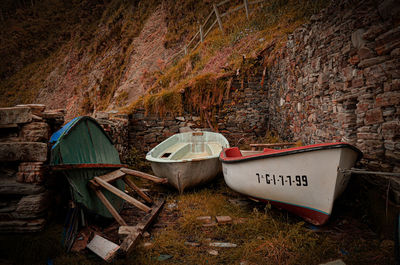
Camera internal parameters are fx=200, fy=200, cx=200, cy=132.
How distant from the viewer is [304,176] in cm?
230

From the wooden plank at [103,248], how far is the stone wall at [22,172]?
57cm

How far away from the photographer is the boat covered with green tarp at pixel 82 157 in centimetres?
237

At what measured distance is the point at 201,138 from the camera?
6078mm

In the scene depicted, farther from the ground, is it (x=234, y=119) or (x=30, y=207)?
(x=234, y=119)

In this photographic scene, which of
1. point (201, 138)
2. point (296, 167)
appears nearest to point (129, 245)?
point (296, 167)

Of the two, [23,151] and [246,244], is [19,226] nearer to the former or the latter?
[23,151]

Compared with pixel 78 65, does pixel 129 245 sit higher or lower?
lower

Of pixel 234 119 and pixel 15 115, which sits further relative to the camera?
pixel 234 119

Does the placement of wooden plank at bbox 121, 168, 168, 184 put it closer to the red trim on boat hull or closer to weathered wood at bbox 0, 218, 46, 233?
weathered wood at bbox 0, 218, 46, 233

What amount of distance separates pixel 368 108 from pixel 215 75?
16.8 feet

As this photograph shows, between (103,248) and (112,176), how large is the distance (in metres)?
1.15

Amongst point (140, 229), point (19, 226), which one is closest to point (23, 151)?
point (19, 226)

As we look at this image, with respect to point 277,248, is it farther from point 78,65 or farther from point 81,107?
point 78,65

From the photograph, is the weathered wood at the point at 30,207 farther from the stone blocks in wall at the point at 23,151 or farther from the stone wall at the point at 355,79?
the stone wall at the point at 355,79
